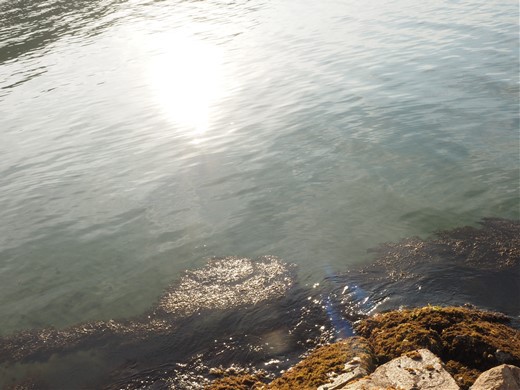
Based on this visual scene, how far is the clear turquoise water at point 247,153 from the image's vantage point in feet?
45.3

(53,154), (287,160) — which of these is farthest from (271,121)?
(53,154)

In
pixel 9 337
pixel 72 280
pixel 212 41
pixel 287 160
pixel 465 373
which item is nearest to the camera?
pixel 465 373

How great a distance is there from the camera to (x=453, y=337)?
8.31 m

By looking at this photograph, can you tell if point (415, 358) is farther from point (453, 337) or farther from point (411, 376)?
point (453, 337)

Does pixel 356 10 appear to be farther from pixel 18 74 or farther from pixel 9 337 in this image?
pixel 9 337

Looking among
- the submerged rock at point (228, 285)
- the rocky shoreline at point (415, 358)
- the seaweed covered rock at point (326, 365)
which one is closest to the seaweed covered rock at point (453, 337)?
the rocky shoreline at point (415, 358)

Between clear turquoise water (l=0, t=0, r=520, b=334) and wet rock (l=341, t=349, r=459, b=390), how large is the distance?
4595mm

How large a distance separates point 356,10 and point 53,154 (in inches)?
1263

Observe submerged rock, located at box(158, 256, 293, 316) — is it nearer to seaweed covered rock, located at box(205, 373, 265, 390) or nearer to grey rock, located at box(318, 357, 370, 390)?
seaweed covered rock, located at box(205, 373, 265, 390)

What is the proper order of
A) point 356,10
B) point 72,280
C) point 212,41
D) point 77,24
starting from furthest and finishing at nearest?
1. point 77,24
2. point 356,10
3. point 212,41
4. point 72,280

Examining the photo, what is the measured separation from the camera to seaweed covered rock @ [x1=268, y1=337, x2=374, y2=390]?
7.84 meters

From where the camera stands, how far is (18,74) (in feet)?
121

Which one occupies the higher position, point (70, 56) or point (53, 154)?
point (70, 56)

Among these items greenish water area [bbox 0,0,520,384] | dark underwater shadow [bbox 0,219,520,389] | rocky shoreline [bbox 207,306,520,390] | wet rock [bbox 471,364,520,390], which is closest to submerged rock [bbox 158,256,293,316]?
dark underwater shadow [bbox 0,219,520,389]
